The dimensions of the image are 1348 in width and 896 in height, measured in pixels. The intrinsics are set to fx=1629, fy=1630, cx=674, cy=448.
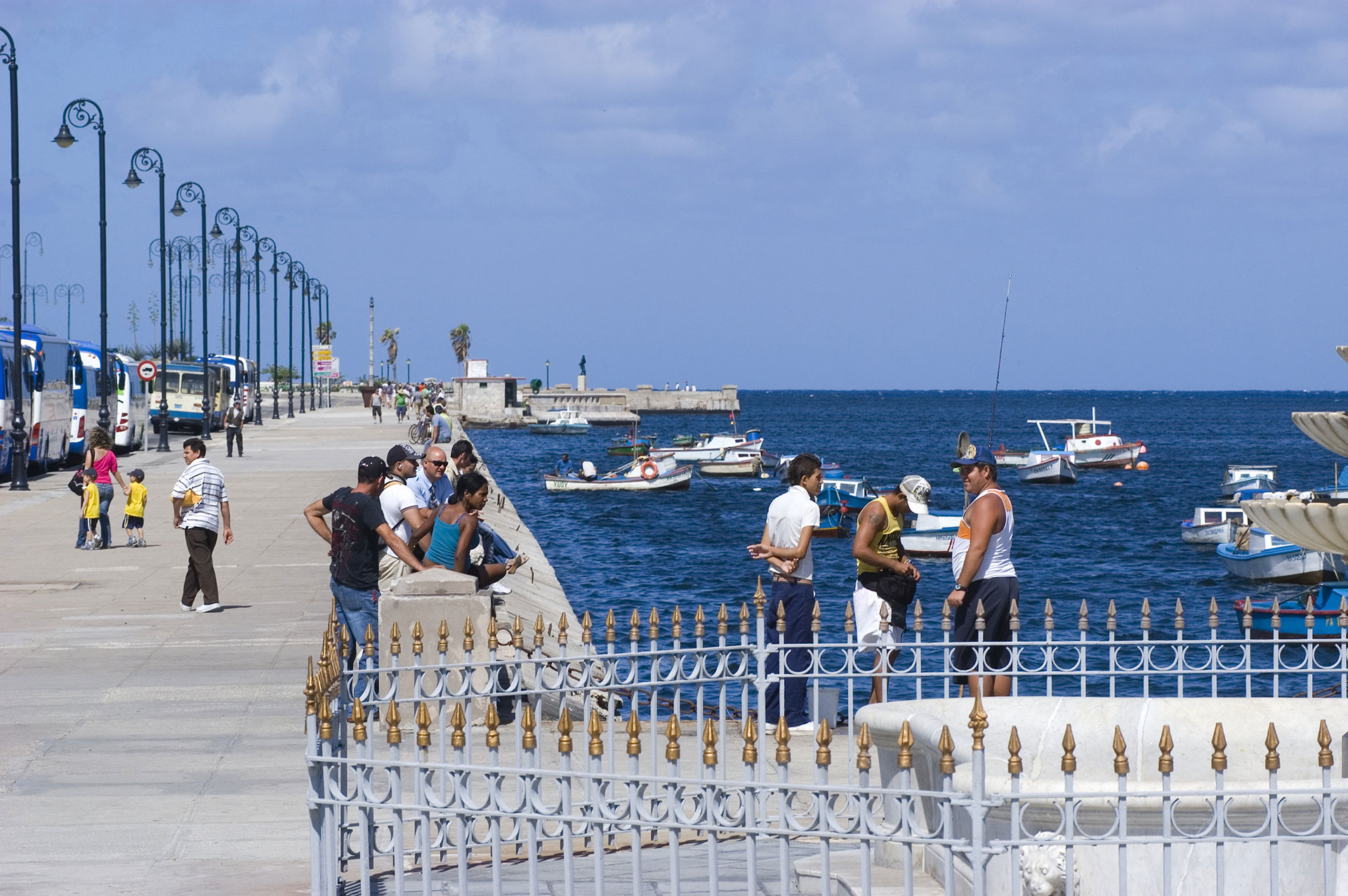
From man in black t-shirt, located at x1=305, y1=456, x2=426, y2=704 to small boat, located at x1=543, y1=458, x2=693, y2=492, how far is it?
176 ft

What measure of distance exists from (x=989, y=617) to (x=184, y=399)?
54.6 metres

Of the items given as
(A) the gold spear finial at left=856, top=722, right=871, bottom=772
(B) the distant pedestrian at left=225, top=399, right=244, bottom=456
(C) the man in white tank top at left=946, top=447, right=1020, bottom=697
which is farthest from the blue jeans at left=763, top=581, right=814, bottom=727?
(B) the distant pedestrian at left=225, top=399, right=244, bottom=456

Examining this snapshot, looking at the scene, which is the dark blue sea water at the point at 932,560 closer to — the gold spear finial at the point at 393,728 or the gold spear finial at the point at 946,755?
the gold spear finial at the point at 393,728

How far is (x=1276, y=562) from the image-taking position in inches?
1526

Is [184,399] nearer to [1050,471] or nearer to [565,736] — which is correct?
[1050,471]

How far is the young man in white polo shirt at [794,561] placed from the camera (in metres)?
10.6

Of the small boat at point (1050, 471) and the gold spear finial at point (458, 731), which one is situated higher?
the gold spear finial at point (458, 731)

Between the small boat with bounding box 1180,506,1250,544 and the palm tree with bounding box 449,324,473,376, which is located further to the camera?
the palm tree with bounding box 449,324,473,376

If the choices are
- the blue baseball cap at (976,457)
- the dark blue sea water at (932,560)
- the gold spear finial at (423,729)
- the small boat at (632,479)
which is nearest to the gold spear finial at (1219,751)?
the gold spear finial at (423,729)

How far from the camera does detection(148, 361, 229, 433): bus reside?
6022 centimetres

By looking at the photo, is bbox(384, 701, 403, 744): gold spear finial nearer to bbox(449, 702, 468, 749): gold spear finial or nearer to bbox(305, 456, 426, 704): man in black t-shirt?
bbox(449, 702, 468, 749): gold spear finial

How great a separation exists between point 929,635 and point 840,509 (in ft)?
96.1

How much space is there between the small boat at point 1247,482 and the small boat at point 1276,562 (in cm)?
2228

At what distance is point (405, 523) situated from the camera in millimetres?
12508
